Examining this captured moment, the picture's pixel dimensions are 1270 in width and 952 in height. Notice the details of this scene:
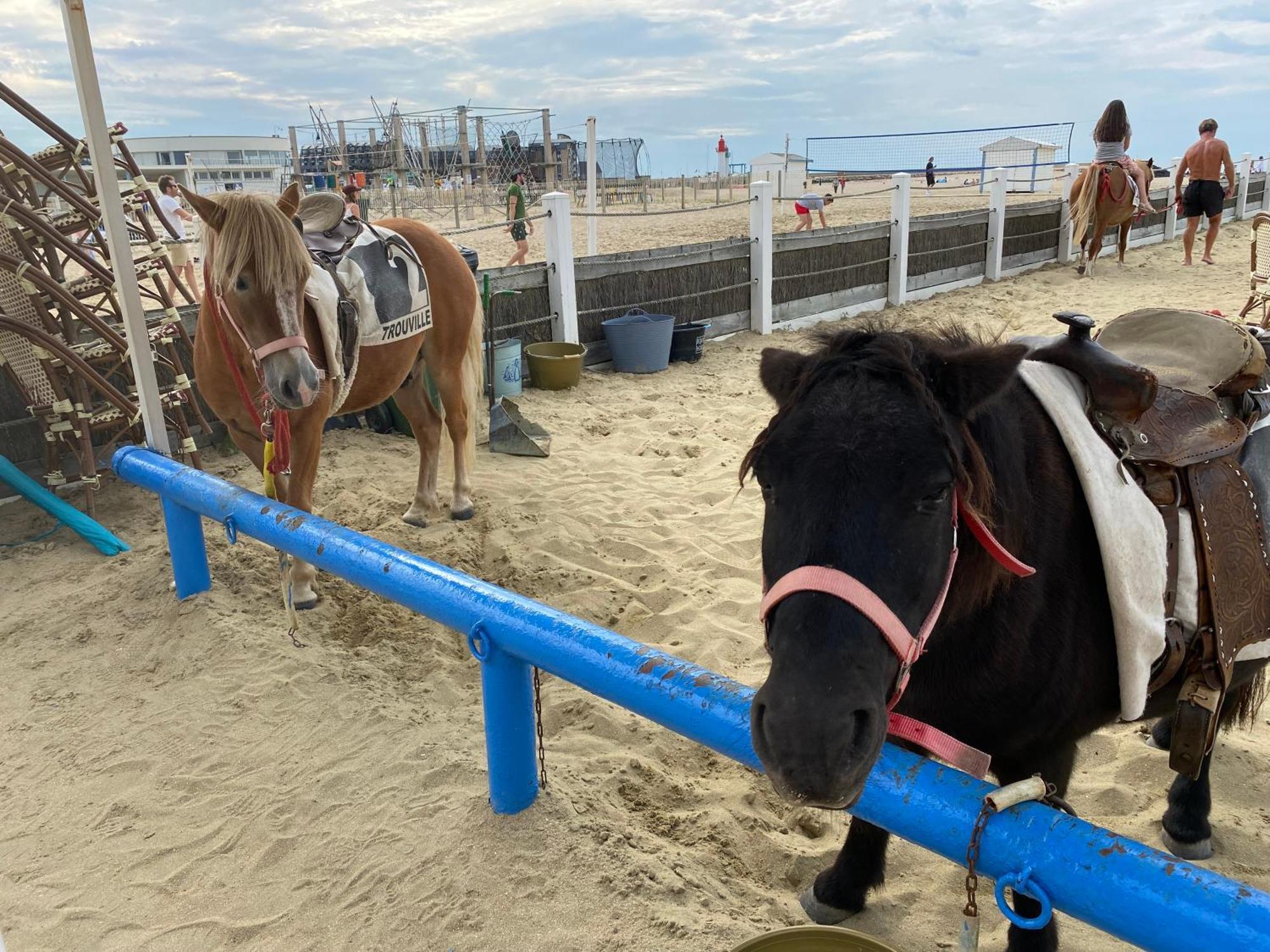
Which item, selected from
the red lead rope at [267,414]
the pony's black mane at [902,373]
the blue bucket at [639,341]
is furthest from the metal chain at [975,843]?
the blue bucket at [639,341]

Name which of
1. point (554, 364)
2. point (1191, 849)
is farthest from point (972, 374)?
point (554, 364)

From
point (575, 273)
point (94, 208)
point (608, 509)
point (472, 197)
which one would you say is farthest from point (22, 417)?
point (472, 197)

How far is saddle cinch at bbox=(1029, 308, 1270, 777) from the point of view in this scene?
5.40ft

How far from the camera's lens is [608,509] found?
4652mm

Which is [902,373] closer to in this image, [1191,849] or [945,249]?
[1191,849]

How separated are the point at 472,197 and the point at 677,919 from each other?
28088 mm

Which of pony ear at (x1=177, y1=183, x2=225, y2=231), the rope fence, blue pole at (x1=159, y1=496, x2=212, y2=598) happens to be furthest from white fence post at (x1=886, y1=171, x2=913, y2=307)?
blue pole at (x1=159, y1=496, x2=212, y2=598)

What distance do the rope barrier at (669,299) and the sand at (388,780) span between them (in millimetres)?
3617

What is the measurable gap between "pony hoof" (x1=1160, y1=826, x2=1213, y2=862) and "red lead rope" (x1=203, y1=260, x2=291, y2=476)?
331cm

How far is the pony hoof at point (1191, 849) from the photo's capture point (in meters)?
2.27

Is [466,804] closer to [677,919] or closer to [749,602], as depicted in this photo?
[677,919]

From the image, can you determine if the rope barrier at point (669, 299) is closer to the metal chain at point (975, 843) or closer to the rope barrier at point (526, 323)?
the rope barrier at point (526, 323)

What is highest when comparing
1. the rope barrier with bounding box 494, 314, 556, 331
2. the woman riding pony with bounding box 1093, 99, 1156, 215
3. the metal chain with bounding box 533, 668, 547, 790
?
the woman riding pony with bounding box 1093, 99, 1156, 215

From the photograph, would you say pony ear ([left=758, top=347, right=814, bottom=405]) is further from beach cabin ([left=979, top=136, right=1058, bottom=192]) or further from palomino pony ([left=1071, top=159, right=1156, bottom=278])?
beach cabin ([left=979, top=136, right=1058, bottom=192])
